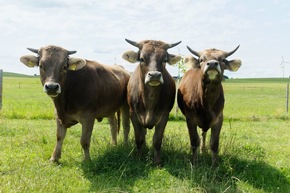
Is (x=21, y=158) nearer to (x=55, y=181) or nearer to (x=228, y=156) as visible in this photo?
(x=55, y=181)

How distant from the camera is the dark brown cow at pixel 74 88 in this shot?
270 inches

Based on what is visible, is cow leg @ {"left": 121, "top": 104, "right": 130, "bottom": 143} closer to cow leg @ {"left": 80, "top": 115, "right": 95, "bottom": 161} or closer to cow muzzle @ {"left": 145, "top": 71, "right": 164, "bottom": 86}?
cow leg @ {"left": 80, "top": 115, "right": 95, "bottom": 161}

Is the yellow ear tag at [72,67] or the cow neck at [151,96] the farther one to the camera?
the yellow ear tag at [72,67]

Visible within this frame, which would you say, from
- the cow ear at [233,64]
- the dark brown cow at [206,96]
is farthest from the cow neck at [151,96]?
the cow ear at [233,64]

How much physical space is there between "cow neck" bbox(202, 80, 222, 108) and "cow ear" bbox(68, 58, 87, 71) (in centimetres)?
259

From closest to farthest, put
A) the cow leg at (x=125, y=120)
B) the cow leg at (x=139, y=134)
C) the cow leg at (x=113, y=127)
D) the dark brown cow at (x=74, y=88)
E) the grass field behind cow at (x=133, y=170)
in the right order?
the grass field behind cow at (x=133, y=170) → the dark brown cow at (x=74, y=88) → the cow leg at (x=139, y=134) → the cow leg at (x=125, y=120) → the cow leg at (x=113, y=127)

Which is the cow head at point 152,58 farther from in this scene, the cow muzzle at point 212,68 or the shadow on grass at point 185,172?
the shadow on grass at point 185,172

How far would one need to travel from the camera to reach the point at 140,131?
7.75 m

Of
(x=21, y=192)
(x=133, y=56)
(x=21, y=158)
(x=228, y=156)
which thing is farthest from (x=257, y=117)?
(x=21, y=192)

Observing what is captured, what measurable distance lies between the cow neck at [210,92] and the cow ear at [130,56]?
160 centimetres

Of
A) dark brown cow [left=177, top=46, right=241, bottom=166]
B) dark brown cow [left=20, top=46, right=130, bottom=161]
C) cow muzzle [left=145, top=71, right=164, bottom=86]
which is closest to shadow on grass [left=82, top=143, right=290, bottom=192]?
dark brown cow [left=177, top=46, right=241, bottom=166]

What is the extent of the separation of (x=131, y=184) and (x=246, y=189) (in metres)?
2.11

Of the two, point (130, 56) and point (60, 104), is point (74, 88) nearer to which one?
point (60, 104)

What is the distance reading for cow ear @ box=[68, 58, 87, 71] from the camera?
24.1ft
